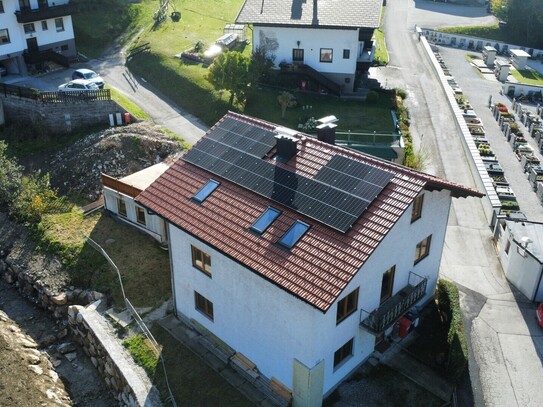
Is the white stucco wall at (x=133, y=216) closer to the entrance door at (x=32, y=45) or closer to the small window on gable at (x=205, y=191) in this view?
the small window on gable at (x=205, y=191)

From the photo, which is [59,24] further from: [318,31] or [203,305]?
[203,305]

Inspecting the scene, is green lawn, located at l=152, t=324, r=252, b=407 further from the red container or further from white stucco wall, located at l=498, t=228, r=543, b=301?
white stucco wall, located at l=498, t=228, r=543, b=301

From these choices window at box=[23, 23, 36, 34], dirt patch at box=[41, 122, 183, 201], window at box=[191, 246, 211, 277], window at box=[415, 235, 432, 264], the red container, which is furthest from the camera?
window at box=[23, 23, 36, 34]

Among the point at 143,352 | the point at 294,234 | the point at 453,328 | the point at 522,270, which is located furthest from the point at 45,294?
the point at 522,270

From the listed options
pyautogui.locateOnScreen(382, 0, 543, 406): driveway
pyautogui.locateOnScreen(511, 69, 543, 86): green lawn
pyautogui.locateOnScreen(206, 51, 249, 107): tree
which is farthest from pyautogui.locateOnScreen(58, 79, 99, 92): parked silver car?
pyautogui.locateOnScreen(511, 69, 543, 86): green lawn

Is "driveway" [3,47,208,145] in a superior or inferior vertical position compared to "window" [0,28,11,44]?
inferior

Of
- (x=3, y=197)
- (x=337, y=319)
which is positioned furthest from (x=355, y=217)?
(x=3, y=197)
